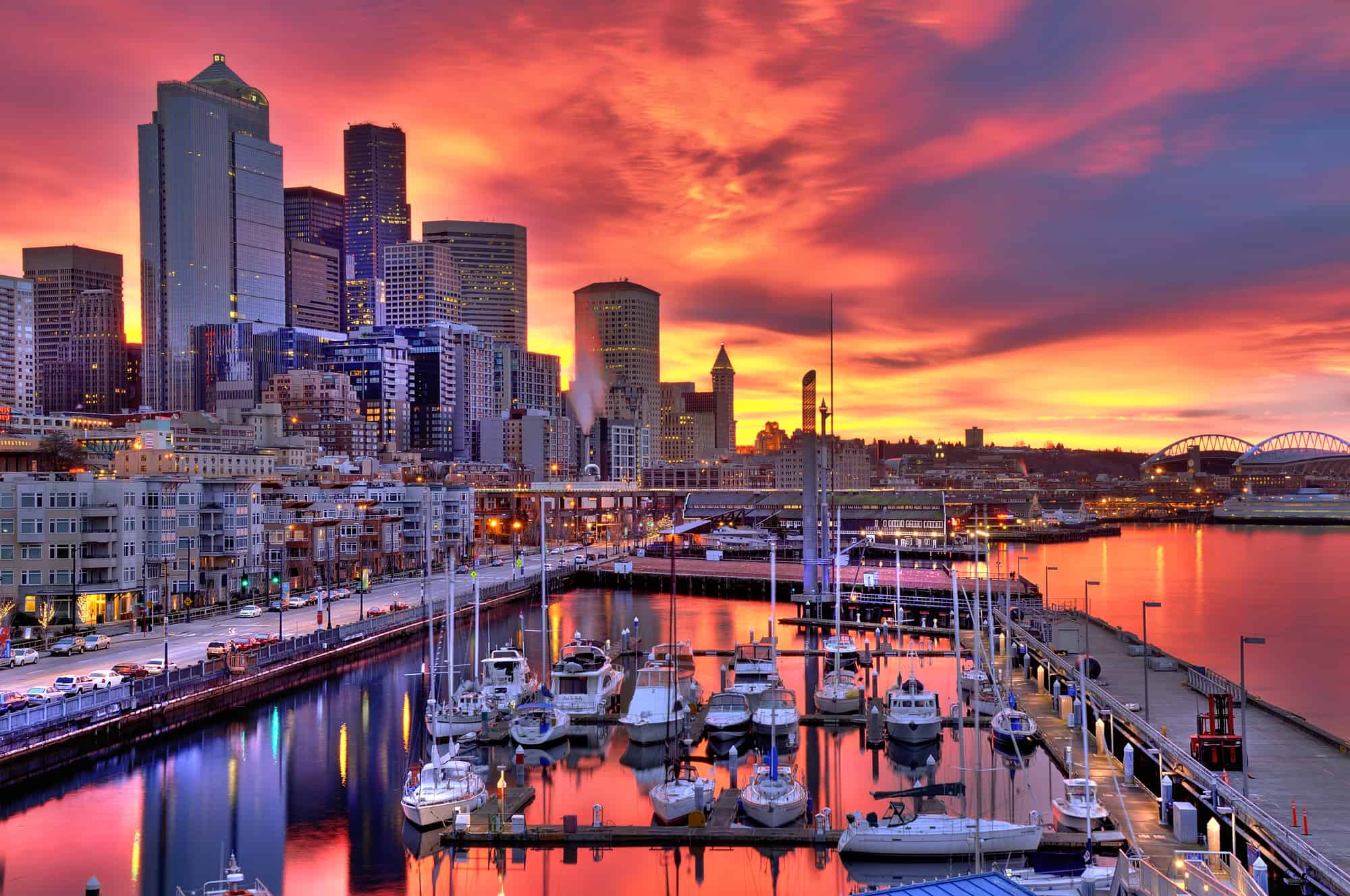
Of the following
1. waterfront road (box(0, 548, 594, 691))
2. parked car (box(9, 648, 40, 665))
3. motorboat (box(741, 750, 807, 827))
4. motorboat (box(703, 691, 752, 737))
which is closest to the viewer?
motorboat (box(741, 750, 807, 827))

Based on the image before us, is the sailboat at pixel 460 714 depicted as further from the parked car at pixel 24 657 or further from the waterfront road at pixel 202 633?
the parked car at pixel 24 657

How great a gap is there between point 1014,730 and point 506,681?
66.6 ft

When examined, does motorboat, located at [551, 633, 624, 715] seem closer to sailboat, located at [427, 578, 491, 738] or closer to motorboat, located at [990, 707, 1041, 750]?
sailboat, located at [427, 578, 491, 738]

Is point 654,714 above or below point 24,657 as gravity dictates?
below

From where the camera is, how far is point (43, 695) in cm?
4147

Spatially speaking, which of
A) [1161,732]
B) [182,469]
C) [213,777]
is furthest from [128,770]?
[182,469]

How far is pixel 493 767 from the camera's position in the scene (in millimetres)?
38312

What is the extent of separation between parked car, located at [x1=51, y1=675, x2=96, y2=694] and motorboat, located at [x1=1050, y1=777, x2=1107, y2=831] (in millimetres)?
34198

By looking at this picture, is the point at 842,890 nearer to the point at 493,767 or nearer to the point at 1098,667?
the point at 493,767

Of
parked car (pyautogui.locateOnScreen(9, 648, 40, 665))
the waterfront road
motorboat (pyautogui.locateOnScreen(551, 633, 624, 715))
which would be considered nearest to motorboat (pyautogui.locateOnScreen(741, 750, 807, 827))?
motorboat (pyautogui.locateOnScreen(551, 633, 624, 715))

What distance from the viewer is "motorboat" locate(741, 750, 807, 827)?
102ft

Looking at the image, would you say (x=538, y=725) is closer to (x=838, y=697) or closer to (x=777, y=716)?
(x=777, y=716)

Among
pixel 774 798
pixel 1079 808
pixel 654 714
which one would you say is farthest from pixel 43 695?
pixel 1079 808

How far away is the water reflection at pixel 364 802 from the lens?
29250mm
